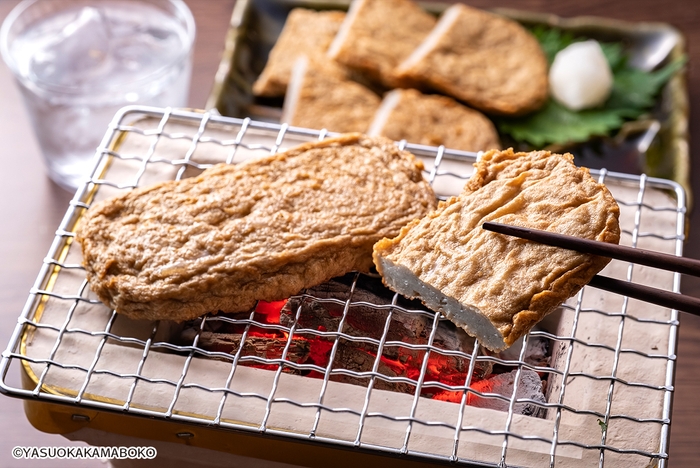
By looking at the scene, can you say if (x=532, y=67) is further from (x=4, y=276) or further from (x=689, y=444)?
(x=4, y=276)

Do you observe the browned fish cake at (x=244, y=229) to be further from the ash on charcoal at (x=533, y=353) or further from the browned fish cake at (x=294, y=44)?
the browned fish cake at (x=294, y=44)

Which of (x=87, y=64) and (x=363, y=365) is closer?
(x=363, y=365)

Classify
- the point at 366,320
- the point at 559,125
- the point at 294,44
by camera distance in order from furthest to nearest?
the point at 294,44
the point at 559,125
the point at 366,320

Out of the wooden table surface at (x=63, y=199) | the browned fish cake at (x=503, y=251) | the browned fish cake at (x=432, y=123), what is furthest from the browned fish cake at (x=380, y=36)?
the browned fish cake at (x=503, y=251)

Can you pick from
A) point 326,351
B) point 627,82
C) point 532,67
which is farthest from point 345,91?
point 326,351

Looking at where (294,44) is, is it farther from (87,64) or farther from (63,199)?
(63,199)

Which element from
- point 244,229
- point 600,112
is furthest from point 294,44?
point 244,229
